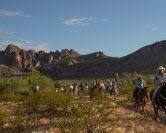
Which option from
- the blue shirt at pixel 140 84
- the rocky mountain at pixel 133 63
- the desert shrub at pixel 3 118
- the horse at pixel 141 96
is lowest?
the desert shrub at pixel 3 118

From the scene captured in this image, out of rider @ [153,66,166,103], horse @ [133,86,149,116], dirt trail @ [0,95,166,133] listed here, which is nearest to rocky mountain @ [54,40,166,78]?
horse @ [133,86,149,116]

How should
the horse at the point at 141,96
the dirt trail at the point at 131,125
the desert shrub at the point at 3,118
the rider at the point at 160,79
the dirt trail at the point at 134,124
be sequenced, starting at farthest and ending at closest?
1. the horse at the point at 141,96
2. the rider at the point at 160,79
3. the desert shrub at the point at 3,118
4. the dirt trail at the point at 134,124
5. the dirt trail at the point at 131,125

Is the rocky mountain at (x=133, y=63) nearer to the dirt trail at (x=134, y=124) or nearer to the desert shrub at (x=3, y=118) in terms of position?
the dirt trail at (x=134, y=124)

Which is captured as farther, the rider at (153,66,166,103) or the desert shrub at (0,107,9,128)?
the rider at (153,66,166,103)

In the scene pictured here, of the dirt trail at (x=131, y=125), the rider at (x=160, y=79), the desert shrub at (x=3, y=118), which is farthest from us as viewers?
the rider at (x=160, y=79)

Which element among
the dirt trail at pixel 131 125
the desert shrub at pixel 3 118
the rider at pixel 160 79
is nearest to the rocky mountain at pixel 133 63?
the dirt trail at pixel 131 125

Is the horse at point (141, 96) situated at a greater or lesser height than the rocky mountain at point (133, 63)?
lesser

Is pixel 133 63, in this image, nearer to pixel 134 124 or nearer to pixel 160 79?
pixel 160 79

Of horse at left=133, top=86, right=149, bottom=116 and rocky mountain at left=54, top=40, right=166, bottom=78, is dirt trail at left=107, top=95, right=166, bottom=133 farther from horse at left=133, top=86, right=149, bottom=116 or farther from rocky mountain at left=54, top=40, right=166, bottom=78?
rocky mountain at left=54, top=40, right=166, bottom=78

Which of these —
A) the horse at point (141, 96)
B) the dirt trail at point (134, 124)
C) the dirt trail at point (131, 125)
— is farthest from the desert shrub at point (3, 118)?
the horse at point (141, 96)

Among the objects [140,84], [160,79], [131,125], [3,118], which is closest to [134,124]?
[131,125]

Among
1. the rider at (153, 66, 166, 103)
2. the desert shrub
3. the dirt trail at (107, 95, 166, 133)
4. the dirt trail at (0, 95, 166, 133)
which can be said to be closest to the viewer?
the dirt trail at (0, 95, 166, 133)

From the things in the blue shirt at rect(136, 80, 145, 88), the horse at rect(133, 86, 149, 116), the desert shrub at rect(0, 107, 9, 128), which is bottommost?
the desert shrub at rect(0, 107, 9, 128)

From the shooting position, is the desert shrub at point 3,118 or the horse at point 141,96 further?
the horse at point 141,96
